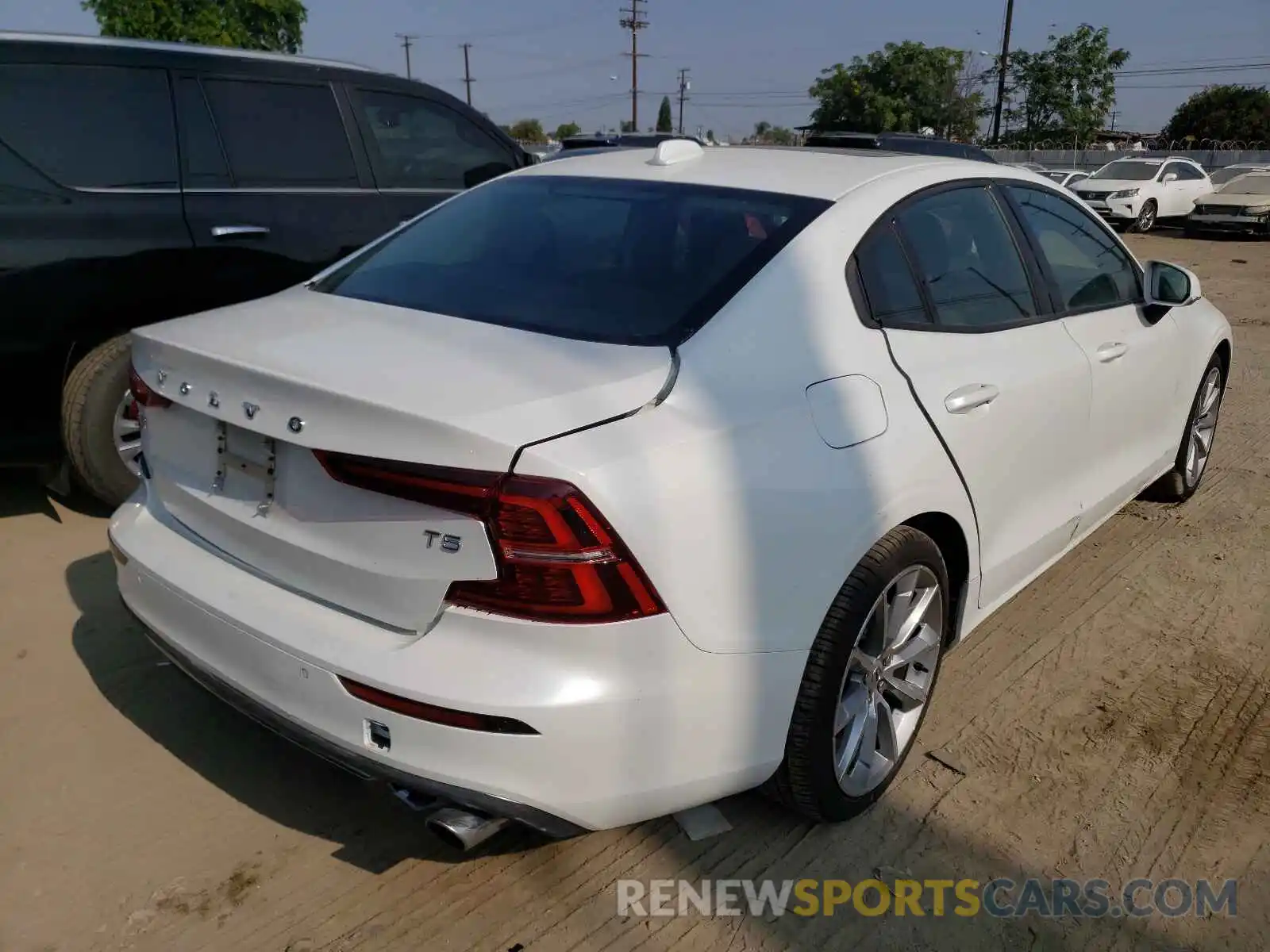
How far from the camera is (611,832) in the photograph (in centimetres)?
258

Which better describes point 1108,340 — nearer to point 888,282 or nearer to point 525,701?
point 888,282

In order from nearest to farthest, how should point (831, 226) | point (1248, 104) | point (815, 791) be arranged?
point (815, 791) < point (831, 226) < point (1248, 104)

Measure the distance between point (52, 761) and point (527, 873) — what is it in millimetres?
1357

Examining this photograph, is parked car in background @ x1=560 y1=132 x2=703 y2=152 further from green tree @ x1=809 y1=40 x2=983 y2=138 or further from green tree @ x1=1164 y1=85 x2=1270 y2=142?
green tree @ x1=1164 y1=85 x2=1270 y2=142

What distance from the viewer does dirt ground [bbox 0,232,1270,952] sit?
2.27m

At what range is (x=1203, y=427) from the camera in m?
4.98

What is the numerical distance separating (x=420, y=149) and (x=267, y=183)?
3.19 feet

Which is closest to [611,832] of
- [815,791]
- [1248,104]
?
[815,791]

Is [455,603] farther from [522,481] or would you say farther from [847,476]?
[847,476]

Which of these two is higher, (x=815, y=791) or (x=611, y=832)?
(x=815, y=791)

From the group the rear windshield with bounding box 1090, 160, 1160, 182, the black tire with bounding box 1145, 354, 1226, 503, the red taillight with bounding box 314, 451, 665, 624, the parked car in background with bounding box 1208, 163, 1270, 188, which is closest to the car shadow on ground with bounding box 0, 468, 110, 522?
the red taillight with bounding box 314, 451, 665, 624

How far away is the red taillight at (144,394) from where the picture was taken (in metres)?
2.47

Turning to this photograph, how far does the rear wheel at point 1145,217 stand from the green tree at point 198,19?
1017 inches

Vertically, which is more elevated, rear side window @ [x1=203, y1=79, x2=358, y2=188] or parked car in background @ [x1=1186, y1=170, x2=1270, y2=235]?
rear side window @ [x1=203, y1=79, x2=358, y2=188]
